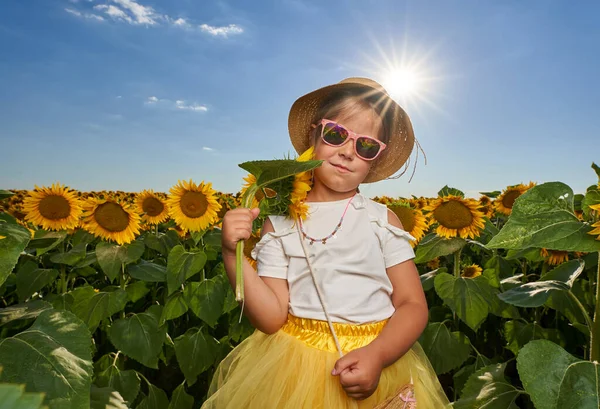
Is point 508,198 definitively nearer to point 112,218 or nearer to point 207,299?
point 207,299

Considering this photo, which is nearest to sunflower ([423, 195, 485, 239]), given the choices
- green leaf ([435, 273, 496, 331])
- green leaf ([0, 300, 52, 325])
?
green leaf ([435, 273, 496, 331])

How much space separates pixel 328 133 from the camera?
1910 millimetres

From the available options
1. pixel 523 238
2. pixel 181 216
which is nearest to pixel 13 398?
pixel 523 238

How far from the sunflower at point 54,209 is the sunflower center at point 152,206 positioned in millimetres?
496

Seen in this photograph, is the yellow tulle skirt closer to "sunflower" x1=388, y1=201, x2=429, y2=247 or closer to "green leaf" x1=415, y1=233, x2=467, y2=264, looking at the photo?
"green leaf" x1=415, y1=233, x2=467, y2=264

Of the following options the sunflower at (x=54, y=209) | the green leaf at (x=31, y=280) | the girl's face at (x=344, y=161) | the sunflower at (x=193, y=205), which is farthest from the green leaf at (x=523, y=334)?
the sunflower at (x=54, y=209)

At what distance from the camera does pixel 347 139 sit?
1900 mm

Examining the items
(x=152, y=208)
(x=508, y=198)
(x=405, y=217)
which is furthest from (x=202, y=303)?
(x=508, y=198)

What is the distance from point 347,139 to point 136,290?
1955mm

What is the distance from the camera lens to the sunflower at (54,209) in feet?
11.9

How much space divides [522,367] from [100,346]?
9.09 ft

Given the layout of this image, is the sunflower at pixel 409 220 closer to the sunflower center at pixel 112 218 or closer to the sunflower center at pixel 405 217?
the sunflower center at pixel 405 217

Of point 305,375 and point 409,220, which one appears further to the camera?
point 409,220

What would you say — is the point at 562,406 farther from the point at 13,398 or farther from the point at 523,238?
the point at 13,398
